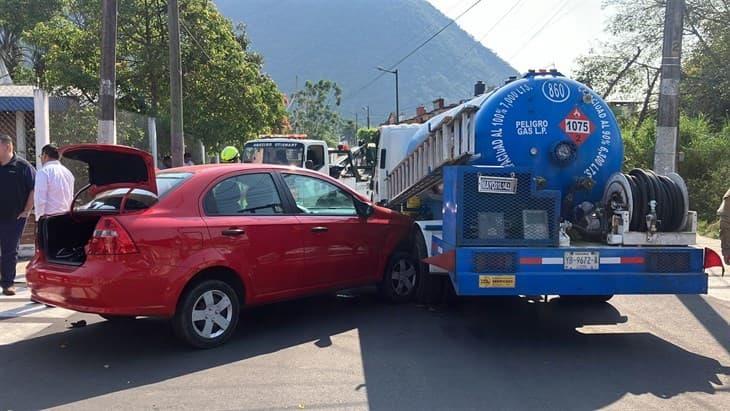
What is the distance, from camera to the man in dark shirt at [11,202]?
7.24m

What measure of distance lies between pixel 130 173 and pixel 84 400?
2.00 metres

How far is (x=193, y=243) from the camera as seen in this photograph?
207 inches

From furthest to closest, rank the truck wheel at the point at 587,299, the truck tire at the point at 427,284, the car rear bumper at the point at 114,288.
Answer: the truck wheel at the point at 587,299, the truck tire at the point at 427,284, the car rear bumper at the point at 114,288

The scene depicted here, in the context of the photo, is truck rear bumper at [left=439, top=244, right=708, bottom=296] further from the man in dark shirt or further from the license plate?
the man in dark shirt

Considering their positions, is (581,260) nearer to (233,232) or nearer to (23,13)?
(233,232)

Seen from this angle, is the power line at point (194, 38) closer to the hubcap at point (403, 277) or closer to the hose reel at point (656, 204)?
the hubcap at point (403, 277)

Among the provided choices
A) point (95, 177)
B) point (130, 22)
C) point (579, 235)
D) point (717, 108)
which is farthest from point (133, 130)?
point (717, 108)

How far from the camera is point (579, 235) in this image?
6074 mm

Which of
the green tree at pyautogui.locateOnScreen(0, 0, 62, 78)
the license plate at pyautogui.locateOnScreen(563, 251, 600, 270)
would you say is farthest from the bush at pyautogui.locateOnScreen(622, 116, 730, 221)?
the green tree at pyautogui.locateOnScreen(0, 0, 62, 78)

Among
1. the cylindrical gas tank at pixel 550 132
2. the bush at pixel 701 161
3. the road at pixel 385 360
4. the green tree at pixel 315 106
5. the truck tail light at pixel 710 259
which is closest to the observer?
the road at pixel 385 360

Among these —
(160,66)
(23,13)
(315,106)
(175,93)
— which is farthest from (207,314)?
(315,106)

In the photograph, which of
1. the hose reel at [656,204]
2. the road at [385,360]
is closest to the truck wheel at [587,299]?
the road at [385,360]

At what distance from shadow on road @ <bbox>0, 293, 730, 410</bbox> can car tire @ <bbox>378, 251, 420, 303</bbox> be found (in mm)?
214

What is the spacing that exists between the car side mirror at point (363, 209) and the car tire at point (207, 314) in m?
1.85
